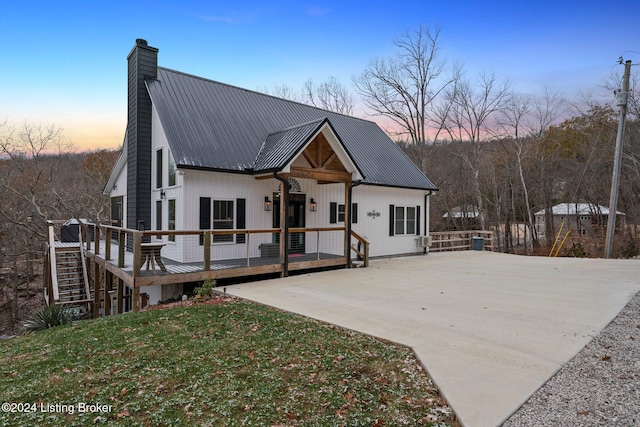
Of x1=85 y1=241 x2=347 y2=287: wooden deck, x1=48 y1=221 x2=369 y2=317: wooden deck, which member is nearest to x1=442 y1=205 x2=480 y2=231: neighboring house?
x1=48 y1=221 x2=369 y2=317: wooden deck

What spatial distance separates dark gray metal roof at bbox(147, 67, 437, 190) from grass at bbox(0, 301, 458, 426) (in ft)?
19.2

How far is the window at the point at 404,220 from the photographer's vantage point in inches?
638

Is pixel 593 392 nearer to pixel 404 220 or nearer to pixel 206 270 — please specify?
pixel 206 270

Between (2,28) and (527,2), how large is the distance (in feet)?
76.1

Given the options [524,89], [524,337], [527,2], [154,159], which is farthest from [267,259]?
[524,89]

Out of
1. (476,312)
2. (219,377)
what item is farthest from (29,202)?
(476,312)

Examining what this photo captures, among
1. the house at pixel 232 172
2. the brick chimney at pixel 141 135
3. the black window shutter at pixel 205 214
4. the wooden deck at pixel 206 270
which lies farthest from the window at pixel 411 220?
the brick chimney at pixel 141 135

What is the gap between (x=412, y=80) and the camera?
2878cm

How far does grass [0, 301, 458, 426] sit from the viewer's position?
3443 mm

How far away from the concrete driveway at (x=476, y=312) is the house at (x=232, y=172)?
2.21 metres

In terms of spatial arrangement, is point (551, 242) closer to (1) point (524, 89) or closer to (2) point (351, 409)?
(1) point (524, 89)

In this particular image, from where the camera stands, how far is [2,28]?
693 inches

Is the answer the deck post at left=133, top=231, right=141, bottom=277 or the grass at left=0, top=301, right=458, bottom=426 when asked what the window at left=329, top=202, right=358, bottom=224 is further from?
the grass at left=0, top=301, right=458, bottom=426

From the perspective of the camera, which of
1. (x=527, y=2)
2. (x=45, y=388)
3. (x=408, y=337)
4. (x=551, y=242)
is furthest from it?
(x=551, y=242)
